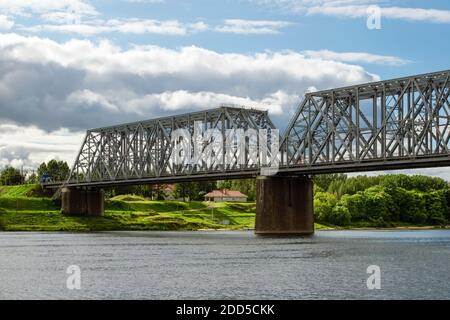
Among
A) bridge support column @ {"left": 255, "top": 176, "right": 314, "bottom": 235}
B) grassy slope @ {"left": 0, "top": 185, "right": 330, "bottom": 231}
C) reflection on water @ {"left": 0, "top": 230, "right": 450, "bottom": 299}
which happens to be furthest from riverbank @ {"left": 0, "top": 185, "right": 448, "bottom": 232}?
reflection on water @ {"left": 0, "top": 230, "right": 450, "bottom": 299}

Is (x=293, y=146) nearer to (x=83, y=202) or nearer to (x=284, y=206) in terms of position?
(x=284, y=206)

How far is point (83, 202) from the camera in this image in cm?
19138

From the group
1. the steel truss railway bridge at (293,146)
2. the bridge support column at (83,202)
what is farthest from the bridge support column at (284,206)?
the bridge support column at (83,202)

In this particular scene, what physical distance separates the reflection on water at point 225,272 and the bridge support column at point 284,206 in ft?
102

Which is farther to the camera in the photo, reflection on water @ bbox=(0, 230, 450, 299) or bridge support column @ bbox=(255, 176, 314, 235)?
bridge support column @ bbox=(255, 176, 314, 235)

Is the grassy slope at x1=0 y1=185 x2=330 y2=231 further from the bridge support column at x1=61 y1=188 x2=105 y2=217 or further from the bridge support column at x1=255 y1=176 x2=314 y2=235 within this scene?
the bridge support column at x1=255 y1=176 x2=314 y2=235

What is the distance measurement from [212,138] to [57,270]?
94.2m

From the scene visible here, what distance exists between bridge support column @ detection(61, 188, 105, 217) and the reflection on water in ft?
283

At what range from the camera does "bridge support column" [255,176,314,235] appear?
13225 cm

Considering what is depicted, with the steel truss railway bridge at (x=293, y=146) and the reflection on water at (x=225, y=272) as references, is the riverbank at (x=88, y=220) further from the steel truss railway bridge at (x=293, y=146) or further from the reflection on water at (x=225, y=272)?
the reflection on water at (x=225, y=272)

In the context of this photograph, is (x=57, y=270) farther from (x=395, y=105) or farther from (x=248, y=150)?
(x=248, y=150)

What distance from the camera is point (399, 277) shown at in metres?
62.3

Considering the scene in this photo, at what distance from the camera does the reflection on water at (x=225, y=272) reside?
54062 millimetres
